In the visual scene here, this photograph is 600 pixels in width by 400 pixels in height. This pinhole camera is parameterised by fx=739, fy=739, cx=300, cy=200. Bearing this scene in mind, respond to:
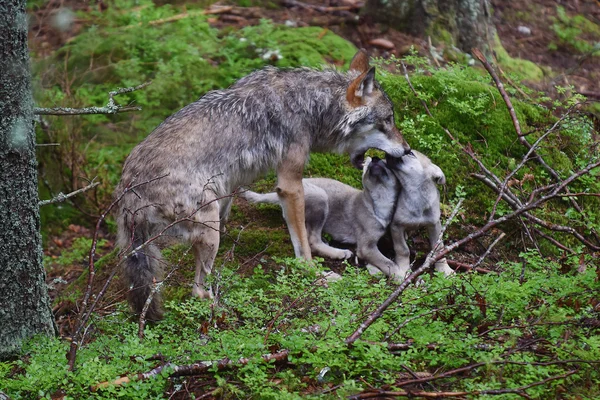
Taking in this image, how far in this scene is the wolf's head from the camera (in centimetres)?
633

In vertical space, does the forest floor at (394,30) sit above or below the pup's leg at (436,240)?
above

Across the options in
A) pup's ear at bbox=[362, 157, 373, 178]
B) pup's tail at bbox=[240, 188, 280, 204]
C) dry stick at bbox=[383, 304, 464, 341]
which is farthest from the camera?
pup's tail at bbox=[240, 188, 280, 204]

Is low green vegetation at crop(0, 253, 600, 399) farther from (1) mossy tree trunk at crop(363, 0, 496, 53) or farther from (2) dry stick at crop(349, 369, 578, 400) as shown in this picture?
(1) mossy tree trunk at crop(363, 0, 496, 53)

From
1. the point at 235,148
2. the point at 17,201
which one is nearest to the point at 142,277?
the point at 17,201

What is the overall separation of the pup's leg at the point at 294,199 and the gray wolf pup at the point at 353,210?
0.88ft

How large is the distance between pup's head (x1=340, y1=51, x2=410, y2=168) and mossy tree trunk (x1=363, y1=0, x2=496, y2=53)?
453 centimetres

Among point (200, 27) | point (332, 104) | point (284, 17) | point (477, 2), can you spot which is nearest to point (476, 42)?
point (477, 2)

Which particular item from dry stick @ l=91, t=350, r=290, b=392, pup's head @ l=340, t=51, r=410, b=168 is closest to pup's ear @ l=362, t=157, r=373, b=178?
pup's head @ l=340, t=51, r=410, b=168

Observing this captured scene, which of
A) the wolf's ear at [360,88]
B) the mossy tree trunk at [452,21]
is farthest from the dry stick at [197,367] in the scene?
the mossy tree trunk at [452,21]

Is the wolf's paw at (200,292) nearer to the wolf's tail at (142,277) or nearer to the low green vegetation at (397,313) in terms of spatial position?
the low green vegetation at (397,313)

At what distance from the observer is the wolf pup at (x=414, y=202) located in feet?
20.4

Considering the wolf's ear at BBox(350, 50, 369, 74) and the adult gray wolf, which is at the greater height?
the wolf's ear at BBox(350, 50, 369, 74)

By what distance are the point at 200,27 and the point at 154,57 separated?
106 cm

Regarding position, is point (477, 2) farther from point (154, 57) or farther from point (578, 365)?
point (578, 365)
